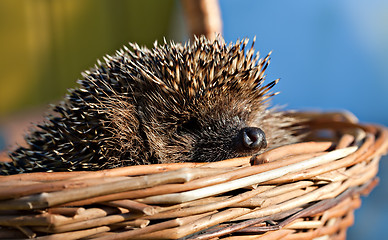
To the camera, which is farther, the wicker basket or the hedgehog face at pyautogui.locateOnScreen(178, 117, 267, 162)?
the hedgehog face at pyautogui.locateOnScreen(178, 117, 267, 162)

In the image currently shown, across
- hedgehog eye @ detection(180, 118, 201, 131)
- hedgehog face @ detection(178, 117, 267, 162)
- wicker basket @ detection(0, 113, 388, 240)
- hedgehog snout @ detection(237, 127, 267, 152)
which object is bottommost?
wicker basket @ detection(0, 113, 388, 240)

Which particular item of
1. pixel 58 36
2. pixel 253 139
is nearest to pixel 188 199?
pixel 253 139

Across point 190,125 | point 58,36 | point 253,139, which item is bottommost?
point 253,139

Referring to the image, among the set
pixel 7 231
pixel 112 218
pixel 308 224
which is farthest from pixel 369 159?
pixel 7 231

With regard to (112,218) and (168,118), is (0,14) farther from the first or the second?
(112,218)

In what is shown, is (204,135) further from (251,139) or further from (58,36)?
(58,36)

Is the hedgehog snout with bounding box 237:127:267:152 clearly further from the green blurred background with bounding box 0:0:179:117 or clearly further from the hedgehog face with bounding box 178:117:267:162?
the green blurred background with bounding box 0:0:179:117

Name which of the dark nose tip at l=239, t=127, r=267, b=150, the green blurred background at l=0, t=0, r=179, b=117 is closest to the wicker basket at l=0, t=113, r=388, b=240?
the dark nose tip at l=239, t=127, r=267, b=150
